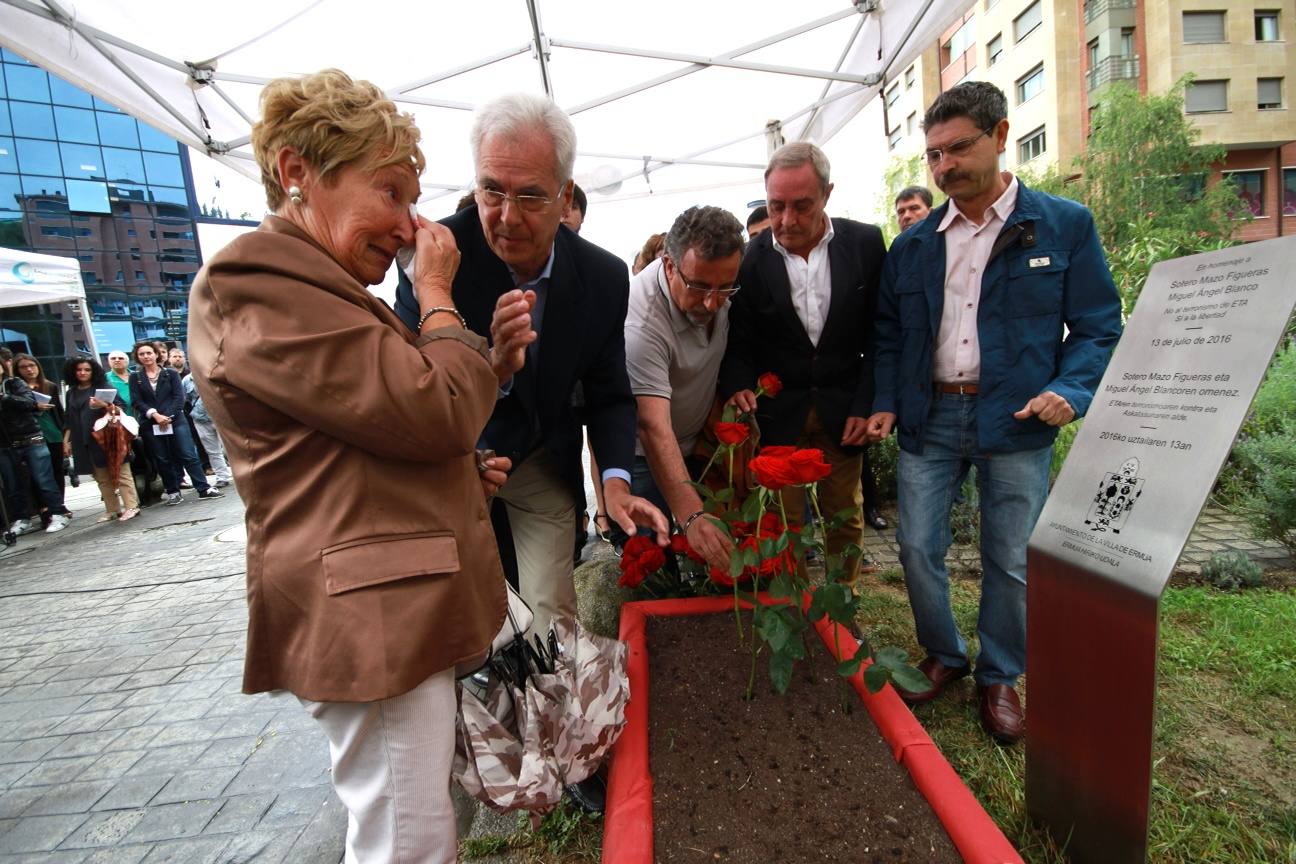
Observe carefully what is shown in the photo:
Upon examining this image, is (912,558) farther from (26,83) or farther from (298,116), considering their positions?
(26,83)

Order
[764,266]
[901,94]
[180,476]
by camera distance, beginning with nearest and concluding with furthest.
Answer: [764,266] → [180,476] → [901,94]

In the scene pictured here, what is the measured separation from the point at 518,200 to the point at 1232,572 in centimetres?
387

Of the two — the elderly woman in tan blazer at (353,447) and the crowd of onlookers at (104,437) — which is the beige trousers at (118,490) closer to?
the crowd of onlookers at (104,437)

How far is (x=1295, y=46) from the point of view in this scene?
23203 mm

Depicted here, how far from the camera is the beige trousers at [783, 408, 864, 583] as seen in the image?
9.18 ft

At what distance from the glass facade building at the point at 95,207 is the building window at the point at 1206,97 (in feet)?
119

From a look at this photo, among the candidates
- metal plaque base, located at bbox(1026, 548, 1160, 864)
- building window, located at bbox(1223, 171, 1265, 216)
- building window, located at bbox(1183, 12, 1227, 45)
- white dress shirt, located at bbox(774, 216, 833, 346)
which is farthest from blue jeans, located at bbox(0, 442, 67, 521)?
building window, located at bbox(1223, 171, 1265, 216)

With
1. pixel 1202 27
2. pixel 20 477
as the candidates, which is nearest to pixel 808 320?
pixel 20 477

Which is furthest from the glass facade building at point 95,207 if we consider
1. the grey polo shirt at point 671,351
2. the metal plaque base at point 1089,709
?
the metal plaque base at point 1089,709

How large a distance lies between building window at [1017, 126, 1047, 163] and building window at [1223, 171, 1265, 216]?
6607mm

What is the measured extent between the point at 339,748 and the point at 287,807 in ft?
4.99

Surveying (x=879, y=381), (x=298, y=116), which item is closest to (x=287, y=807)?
(x=298, y=116)

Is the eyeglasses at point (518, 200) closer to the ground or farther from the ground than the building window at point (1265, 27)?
closer to the ground

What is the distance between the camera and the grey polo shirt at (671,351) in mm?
2494
